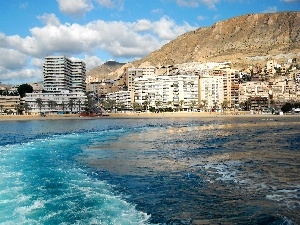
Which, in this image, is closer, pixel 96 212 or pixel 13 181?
pixel 96 212

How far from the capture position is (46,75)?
19462 cm

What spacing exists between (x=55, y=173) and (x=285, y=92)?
593 feet

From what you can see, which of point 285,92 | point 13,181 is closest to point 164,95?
point 285,92

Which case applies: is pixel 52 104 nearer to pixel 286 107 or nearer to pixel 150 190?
pixel 286 107

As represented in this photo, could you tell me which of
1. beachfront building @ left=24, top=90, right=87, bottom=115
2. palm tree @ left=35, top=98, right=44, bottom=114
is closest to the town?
beachfront building @ left=24, top=90, right=87, bottom=115

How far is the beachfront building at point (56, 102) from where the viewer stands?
165875 mm

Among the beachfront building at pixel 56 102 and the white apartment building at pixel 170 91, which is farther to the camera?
the white apartment building at pixel 170 91

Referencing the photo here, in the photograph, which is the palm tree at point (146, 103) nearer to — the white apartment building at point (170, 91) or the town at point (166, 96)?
the town at point (166, 96)

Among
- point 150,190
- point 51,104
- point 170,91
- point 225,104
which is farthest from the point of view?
point 170,91

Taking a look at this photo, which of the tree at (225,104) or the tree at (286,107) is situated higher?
the tree at (225,104)

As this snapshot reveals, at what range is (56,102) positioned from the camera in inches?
6698

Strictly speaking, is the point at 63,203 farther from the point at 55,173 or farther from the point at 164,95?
the point at 164,95

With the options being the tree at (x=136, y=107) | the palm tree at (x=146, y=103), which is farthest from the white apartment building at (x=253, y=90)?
the tree at (x=136, y=107)

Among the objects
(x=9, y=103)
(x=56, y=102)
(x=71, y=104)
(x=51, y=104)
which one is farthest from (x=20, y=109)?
(x=71, y=104)
